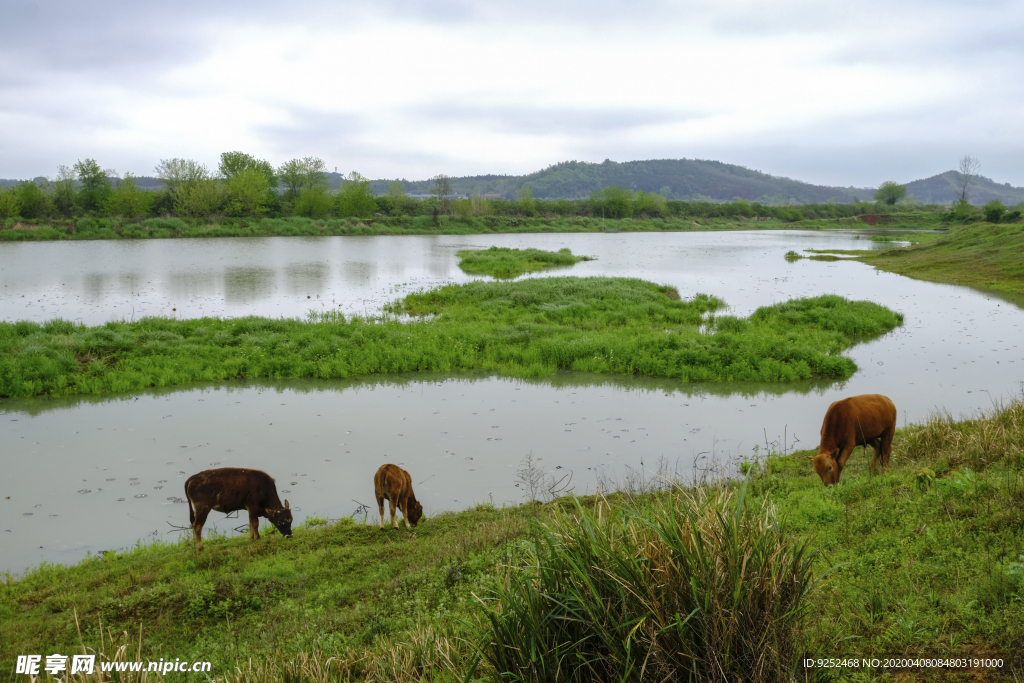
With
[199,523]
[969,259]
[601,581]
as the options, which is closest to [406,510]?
[199,523]

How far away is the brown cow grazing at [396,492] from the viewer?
782 centimetres

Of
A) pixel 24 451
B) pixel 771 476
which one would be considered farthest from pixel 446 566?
pixel 24 451

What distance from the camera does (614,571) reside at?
10.1ft

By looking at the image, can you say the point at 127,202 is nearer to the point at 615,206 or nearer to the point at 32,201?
the point at 32,201

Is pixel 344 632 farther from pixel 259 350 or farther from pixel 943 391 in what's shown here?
pixel 943 391

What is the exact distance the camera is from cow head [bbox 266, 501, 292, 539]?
754 centimetres

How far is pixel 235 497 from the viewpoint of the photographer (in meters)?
7.46

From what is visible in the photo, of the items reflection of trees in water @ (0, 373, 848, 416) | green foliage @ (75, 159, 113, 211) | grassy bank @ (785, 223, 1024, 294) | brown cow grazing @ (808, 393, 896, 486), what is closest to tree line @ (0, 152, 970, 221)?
green foliage @ (75, 159, 113, 211)

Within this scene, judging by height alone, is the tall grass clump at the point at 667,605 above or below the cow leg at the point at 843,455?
above

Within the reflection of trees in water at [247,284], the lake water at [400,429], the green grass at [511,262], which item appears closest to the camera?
the lake water at [400,429]

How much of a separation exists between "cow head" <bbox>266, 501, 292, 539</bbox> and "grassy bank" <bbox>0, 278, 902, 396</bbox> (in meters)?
8.70

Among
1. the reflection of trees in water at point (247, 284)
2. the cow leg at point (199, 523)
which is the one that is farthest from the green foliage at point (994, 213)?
the cow leg at point (199, 523)

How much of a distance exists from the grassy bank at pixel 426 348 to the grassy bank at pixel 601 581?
26.1ft

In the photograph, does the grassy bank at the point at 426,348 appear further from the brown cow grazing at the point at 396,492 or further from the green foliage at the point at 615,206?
the green foliage at the point at 615,206
